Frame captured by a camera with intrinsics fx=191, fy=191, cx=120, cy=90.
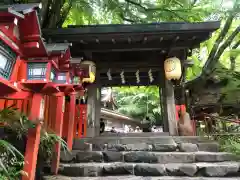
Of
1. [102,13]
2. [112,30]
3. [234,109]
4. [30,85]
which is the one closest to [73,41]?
[112,30]

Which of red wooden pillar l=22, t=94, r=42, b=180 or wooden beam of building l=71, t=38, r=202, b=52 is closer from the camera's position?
red wooden pillar l=22, t=94, r=42, b=180

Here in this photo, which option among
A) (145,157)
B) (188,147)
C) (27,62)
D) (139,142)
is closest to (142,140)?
(139,142)

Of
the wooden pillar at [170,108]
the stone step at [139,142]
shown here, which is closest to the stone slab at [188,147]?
the stone step at [139,142]

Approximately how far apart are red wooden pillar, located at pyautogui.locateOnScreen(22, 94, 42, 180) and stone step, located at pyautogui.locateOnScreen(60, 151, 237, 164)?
1.96 m

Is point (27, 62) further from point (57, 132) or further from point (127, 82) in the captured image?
point (127, 82)

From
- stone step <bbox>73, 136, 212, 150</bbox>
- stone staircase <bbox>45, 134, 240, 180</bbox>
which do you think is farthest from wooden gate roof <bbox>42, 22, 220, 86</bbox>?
stone staircase <bbox>45, 134, 240, 180</bbox>

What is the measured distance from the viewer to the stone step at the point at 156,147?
5133mm

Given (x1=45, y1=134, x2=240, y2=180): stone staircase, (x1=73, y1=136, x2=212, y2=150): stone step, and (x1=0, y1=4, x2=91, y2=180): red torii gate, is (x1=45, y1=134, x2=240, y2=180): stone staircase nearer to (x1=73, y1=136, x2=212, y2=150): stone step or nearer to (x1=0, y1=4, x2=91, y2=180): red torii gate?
(x1=73, y1=136, x2=212, y2=150): stone step

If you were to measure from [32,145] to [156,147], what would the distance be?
10.7ft

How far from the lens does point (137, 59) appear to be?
698cm

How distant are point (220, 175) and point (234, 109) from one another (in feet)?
29.3

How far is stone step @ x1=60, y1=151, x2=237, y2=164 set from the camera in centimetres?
464

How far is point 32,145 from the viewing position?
10.1 feet

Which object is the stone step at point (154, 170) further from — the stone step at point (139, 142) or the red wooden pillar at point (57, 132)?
the stone step at point (139, 142)
